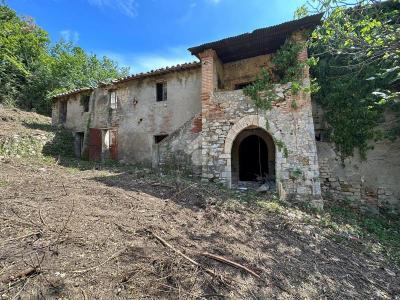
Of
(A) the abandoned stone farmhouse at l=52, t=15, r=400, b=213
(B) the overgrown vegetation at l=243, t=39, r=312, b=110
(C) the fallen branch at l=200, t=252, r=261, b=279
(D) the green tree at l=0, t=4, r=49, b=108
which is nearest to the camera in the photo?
(C) the fallen branch at l=200, t=252, r=261, b=279

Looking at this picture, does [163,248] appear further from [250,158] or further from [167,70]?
[167,70]

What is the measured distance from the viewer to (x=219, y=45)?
8.80 meters

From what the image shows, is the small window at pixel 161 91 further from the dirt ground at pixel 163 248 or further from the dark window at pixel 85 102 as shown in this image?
Result: the dirt ground at pixel 163 248

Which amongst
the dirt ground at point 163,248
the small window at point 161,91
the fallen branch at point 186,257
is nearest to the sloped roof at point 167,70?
the small window at point 161,91

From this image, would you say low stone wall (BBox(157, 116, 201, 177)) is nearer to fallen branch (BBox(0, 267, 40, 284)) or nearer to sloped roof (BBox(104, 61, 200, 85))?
sloped roof (BBox(104, 61, 200, 85))

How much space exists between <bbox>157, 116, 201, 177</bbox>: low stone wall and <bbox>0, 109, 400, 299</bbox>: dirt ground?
6.83ft

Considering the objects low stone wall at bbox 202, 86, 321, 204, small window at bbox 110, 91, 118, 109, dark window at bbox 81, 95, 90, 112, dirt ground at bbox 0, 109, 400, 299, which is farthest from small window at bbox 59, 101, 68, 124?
low stone wall at bbox 202, 86, 321, 204

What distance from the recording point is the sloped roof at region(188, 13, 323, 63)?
7802 millimetres

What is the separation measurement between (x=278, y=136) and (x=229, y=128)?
1659 mm

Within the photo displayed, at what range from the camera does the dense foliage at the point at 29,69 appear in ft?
61.2

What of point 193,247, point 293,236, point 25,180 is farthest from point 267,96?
point 25,180

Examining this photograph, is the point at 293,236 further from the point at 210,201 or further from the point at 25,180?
the point at 25,180

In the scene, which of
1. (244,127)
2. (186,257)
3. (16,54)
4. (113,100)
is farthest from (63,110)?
(186,257)

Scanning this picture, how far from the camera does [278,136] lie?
7898mm
